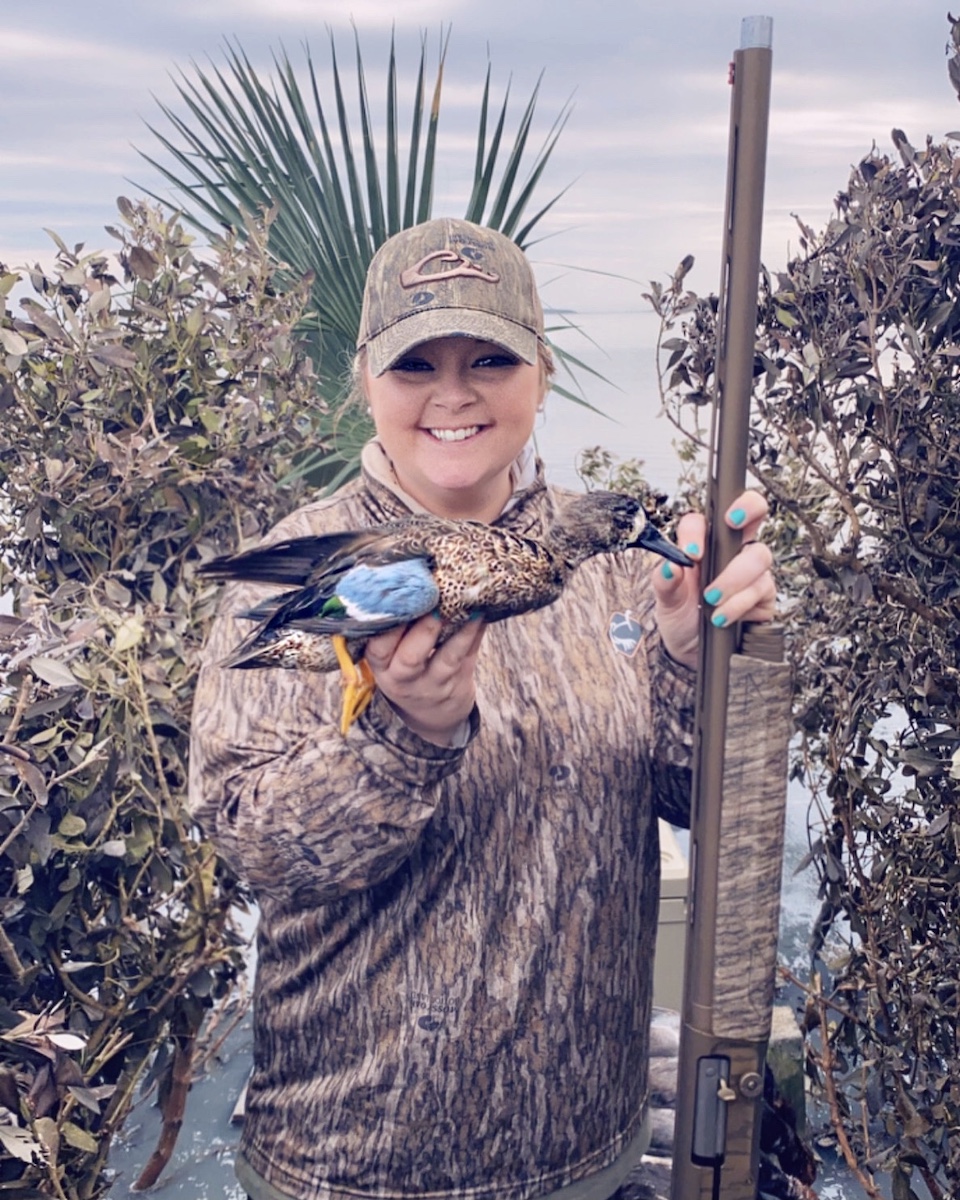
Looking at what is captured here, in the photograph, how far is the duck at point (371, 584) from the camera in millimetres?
826

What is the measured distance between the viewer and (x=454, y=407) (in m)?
0.98

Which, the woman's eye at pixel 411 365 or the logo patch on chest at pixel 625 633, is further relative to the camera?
the logo patch on chest at pixel 625 633

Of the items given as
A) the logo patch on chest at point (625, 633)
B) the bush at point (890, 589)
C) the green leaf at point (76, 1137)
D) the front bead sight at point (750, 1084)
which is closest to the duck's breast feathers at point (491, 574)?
the logo patch on chest at point (625, 633)

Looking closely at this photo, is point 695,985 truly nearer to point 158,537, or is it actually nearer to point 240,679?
point 240,679

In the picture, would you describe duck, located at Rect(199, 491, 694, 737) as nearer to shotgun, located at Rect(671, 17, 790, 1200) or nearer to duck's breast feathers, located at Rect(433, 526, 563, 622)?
duck's breast feathers, located at Rect(433, 526, 563, 622)

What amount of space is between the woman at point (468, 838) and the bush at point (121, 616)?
10.2 inches

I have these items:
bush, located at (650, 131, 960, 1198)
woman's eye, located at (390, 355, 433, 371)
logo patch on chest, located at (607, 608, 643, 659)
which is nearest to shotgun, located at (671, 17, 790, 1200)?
logo patch on chest, located at (607, 608, 643, 659)

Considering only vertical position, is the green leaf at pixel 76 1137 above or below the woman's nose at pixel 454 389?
below

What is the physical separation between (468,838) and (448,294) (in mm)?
437

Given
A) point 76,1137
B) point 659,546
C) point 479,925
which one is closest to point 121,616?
point 76,1137

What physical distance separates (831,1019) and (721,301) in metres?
1.40

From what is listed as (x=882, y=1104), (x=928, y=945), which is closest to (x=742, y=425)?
(x=928, y=945)

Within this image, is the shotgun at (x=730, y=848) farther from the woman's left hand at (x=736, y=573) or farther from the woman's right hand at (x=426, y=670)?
the woman's right hand at (x=426, y=670)

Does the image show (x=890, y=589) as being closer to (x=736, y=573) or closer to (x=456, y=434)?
(x=736, y=573)
